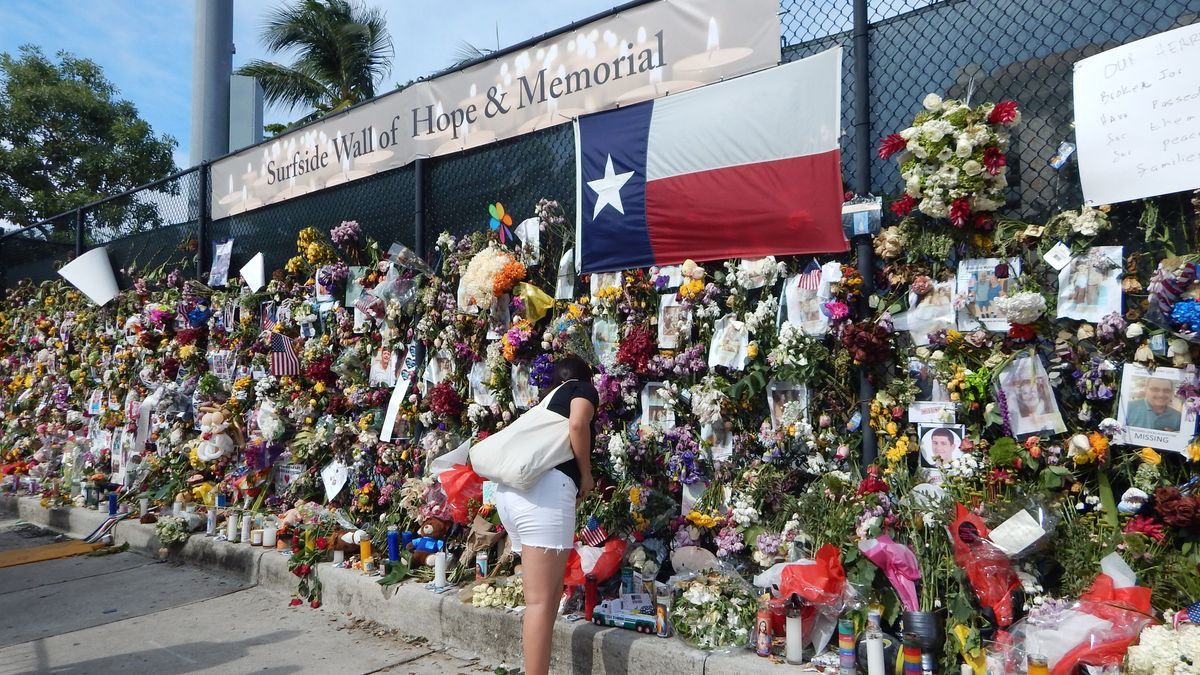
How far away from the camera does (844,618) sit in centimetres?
333

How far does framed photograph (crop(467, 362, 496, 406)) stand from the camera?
5.18 m

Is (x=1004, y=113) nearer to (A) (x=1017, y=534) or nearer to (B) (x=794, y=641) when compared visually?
(A) (x=1017, y=534)

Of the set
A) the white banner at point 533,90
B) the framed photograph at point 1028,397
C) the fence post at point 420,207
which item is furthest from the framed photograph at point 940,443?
the fence post at point 420,207

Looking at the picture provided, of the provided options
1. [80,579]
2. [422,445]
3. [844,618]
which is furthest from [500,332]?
[80,579]

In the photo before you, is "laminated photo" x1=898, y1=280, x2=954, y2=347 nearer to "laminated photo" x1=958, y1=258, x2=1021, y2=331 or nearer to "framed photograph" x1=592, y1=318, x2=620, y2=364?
"laminated photo" x1=958, y1=258, x2=1021, y2=331

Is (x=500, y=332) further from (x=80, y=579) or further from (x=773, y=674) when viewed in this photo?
(x=80, y=579)

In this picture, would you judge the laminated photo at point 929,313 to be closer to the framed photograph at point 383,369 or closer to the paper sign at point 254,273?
the framed photograph at point 383,369

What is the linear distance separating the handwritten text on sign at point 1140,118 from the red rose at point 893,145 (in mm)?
663

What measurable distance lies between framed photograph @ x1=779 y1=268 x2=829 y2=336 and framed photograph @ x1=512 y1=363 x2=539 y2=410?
1.73m

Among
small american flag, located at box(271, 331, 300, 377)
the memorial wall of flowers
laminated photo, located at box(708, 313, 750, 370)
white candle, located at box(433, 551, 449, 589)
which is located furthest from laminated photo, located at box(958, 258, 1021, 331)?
small american flag, located at box(271, 331, 300, 377)

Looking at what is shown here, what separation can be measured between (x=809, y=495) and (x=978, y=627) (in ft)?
2.89

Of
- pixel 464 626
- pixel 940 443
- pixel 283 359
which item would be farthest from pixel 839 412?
pixel 283 359

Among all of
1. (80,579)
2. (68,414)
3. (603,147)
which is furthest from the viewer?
(68,414)

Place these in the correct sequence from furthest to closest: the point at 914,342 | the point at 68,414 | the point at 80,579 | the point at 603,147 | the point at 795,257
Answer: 1. the point at 68,414
2. the point at 80,579
3. the point at 603,147
4. the point at 795,257
5. the point at 914,342
